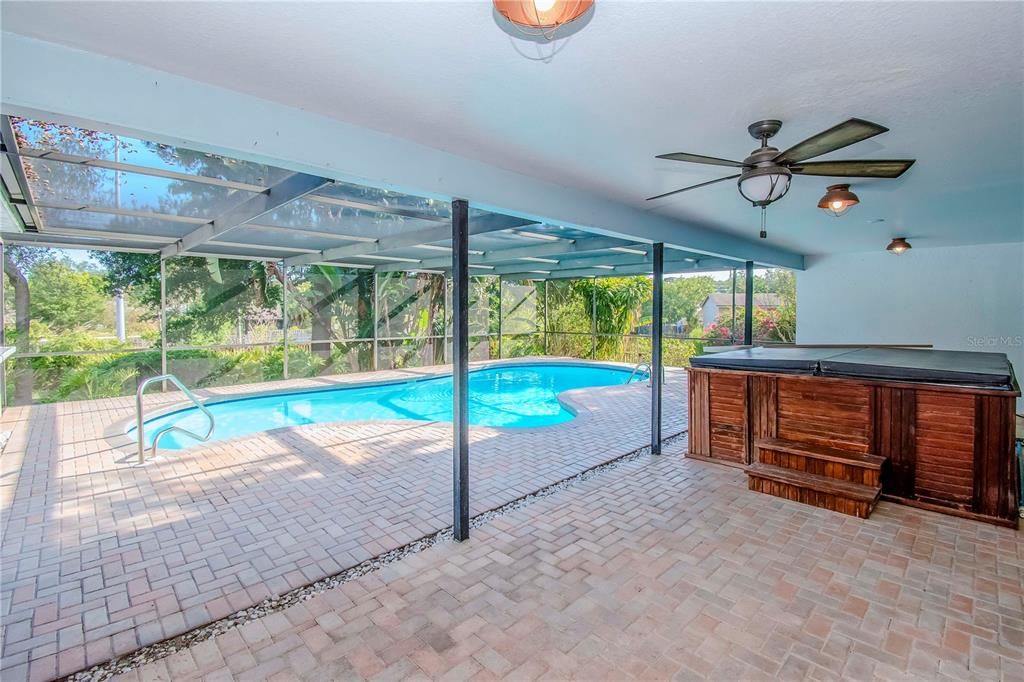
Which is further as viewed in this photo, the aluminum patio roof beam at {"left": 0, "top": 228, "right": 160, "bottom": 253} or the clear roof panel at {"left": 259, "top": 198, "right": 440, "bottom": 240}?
the aluminum patio roof beam at {"left": 0, "top": 228, "right": 160, "bottom": 253}

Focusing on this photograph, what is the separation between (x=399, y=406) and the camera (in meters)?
8.73

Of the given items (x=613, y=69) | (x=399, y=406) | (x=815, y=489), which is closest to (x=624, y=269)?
(x=399, y=406)

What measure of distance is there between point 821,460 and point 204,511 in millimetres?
4878

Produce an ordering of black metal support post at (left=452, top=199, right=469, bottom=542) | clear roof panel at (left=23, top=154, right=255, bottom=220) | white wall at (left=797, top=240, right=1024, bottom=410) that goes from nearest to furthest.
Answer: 1. black metal support post at (left=452, top=199, right=469, bottom=542)
2. clear roof panel at (left=23, top=154, right=255, bottom=220)
3. white wall at (left=797, top=240, right=1024, bottom=410)

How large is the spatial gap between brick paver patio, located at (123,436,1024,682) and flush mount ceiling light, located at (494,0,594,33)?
242 centimetres

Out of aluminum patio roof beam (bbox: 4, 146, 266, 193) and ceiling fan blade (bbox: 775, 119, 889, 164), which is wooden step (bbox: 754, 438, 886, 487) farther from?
aluminum patio roof beam (bbox: 4, 146, 266, 193)

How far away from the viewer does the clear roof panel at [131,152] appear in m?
2.99

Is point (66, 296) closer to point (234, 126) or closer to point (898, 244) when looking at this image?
point (234, 126)

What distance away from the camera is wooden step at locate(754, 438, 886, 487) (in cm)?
364

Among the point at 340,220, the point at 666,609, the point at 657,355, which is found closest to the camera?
the point at 666,609

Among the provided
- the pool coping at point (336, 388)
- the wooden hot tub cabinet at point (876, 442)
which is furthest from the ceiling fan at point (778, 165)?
the pool coping at point (336, 388)

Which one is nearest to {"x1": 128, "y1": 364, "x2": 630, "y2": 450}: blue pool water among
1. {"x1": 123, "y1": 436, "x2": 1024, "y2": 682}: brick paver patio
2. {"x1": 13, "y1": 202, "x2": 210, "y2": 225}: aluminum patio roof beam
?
{"x1": 13, "y1": 202, "x2": 210, "y2": 225}: aluminum patio roof beam

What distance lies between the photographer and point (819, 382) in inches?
163

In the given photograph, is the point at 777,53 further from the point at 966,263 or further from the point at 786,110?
the point at 966,263
